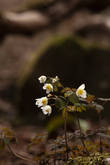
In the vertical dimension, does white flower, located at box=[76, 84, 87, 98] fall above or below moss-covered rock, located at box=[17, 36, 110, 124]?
below

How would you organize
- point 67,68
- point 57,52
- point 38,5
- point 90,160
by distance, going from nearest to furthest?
1. point 90,160
2. point 38,5
3. point 67,68
4. point 57,52

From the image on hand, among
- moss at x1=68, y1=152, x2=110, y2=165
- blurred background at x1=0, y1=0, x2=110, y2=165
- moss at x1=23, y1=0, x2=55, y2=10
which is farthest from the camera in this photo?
moss at x1=23, y1=0, x2=55, y2=10

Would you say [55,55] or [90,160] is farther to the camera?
[55,55]

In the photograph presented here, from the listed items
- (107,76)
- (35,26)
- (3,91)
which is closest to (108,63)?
(107,76)

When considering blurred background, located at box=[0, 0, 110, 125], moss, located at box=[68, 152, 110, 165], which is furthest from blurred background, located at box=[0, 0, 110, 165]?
moss, located at box=[68, 152, 110, 165]

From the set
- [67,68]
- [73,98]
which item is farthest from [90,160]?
[67,68]

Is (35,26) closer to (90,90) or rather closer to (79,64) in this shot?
(79,64)

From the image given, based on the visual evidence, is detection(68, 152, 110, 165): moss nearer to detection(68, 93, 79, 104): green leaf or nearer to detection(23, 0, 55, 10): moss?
detection(68, 93, 79, 104): green leaf

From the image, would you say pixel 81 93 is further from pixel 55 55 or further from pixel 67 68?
pixel 55 55

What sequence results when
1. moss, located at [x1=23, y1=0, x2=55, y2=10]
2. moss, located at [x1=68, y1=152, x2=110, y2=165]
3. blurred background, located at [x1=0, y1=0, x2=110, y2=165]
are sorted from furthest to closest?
moss, located at [x1=23, y1=0, x2=55, y2=10] < blurred background, located at [x1=0, y1=0, x2=110, y2=165] < moss, located at [x1=68, y1=152, x2=110, y2=165]
